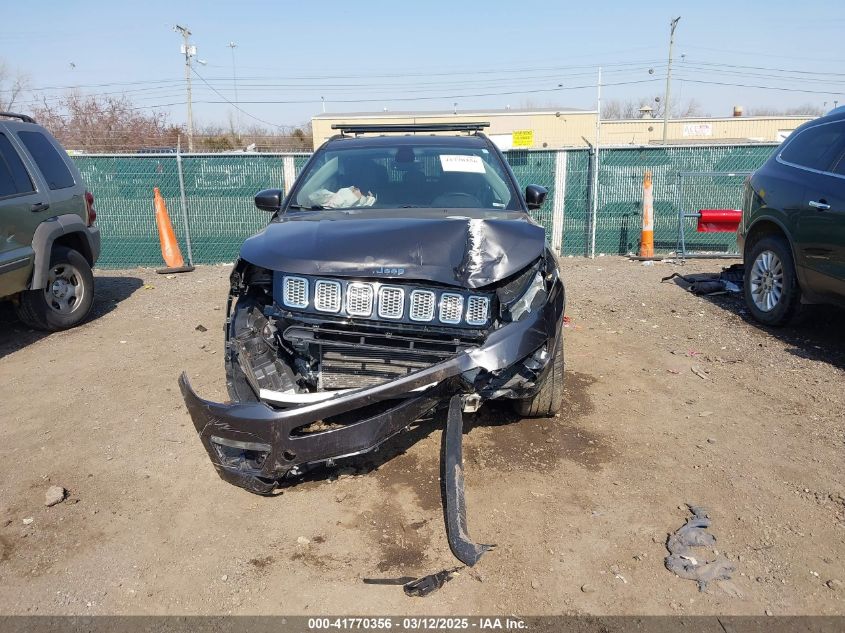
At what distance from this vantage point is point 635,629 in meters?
2.41

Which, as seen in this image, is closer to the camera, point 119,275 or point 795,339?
point 795,339

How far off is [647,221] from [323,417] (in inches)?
338

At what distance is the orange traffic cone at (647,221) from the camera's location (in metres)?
9.98

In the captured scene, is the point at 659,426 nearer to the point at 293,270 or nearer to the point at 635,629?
the point at 635,629

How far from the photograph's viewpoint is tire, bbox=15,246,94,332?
6246 millimetres

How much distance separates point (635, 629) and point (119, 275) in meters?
9.26

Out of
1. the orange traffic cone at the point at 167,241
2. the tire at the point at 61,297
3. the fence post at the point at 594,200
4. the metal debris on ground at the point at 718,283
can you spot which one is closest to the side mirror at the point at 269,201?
the tire at the point at 61,297

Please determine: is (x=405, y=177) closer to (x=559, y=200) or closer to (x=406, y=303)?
(x=406, y=303)

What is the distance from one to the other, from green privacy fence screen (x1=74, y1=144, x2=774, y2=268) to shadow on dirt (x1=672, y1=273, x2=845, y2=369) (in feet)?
13.1

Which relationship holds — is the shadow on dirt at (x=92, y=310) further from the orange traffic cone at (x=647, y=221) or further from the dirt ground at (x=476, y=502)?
the orange traffic cone at (x=647, y=221)

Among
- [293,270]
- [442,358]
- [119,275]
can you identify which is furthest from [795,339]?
[119,275]

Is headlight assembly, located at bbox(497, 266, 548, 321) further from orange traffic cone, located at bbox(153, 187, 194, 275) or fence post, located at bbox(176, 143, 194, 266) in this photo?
fence post, located at bbox(176, 143, 194, 266)

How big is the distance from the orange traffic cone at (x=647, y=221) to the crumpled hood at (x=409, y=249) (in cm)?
723

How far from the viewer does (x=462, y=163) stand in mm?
4570
